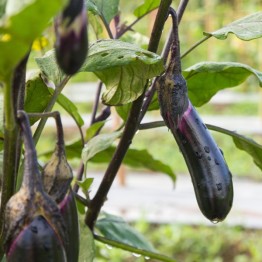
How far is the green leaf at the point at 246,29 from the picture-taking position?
2.06 feet

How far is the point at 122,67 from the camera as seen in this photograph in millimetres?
561

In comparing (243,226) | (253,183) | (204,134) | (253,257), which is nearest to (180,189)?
(253,183)

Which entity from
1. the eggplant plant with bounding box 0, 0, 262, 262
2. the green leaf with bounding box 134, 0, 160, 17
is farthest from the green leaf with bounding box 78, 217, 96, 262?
the green leaf with bounding box 134, 0, 160, 17

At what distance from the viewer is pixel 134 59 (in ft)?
1.70

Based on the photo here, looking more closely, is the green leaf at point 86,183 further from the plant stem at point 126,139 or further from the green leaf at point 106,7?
the green leaf at point 106,7

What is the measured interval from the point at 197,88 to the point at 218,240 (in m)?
2.23

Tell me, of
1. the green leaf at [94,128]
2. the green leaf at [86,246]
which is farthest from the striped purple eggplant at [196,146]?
the green leaf at [94,128]

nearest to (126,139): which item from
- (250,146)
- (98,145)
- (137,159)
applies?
(98,145)

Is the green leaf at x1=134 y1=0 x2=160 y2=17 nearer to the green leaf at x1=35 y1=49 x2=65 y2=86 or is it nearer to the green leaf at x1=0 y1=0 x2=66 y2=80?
the green leaf at x1=35 y1=49 x2=65 y2=86

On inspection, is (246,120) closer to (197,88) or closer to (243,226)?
(243,226)

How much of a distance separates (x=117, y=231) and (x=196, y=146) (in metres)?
0.36

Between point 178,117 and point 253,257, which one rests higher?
point 178,117

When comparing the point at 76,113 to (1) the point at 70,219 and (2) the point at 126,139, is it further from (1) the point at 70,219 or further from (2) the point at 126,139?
(1) the point at 70,219

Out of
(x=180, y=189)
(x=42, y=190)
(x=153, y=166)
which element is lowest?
(x=180, y=189)
